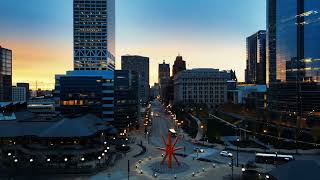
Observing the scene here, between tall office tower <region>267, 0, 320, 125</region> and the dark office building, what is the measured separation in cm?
Result: 6186

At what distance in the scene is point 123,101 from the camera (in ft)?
439

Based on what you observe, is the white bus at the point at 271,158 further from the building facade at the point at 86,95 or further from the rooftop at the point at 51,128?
the building facade at the point at 86,95

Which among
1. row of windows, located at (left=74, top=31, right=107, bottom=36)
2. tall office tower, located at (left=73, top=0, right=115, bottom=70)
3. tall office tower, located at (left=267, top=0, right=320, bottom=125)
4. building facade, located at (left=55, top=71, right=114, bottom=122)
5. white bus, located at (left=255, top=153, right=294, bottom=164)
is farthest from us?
row of windows, located at (left=74, top=31, right=107, bottom=36)

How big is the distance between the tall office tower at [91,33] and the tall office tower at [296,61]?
8709 cm

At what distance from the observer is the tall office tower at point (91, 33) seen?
174m

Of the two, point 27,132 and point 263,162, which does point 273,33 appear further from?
point 27,132

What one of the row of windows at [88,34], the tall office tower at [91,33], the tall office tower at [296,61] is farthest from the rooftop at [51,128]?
the row of windows at [88,34]

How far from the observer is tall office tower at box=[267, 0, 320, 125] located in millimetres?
121375

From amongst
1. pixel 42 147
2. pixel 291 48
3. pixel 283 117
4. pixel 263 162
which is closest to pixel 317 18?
pixel 291 48

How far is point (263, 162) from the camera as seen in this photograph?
76.0 metres

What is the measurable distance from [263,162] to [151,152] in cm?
3016

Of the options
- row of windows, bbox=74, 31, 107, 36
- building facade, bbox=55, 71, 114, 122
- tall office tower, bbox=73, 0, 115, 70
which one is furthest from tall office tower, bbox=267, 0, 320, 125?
row of windows, bbox=74, 31, 107, 36

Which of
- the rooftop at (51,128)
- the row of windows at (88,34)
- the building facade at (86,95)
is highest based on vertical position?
the row of windows at (88,34)

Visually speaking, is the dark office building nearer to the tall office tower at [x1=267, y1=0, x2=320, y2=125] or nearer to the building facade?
the building facade
